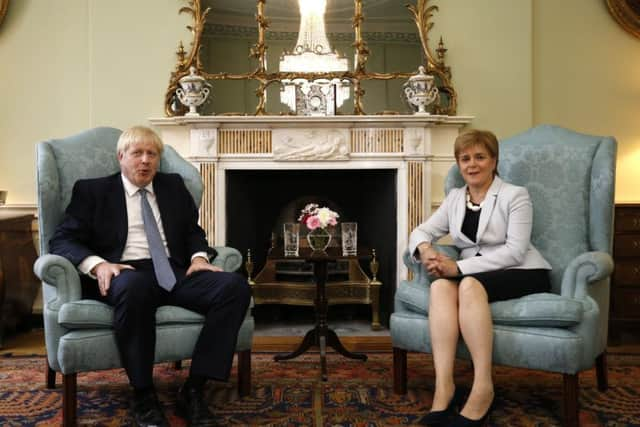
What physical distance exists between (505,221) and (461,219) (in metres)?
0.18

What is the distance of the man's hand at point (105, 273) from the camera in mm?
2262

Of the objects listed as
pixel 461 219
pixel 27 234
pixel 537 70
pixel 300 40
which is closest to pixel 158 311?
pixel 461 219

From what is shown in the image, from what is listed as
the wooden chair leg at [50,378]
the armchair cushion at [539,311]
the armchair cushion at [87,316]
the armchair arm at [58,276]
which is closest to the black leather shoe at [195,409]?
the armchair cushion at [87,316]

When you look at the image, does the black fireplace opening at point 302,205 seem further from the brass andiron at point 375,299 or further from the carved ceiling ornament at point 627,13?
the carved ceiling ornament at point 627,13

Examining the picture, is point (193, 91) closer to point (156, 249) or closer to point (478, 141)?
point (156, 249)

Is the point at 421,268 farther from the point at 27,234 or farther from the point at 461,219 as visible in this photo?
the point at 27,234

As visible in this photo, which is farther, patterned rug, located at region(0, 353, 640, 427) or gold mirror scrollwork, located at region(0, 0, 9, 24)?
gold mirror scrollwork, located at region(0, 0, 9, 24)

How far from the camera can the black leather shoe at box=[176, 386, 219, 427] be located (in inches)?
86.2

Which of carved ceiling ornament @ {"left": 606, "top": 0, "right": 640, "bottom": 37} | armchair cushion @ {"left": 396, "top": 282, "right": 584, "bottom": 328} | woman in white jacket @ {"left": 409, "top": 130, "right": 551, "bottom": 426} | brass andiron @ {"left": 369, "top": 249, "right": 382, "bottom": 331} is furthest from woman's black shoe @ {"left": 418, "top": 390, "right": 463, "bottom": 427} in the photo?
carved ceiling ornament @ {"left": 606, "top": 0, "right": 640, "bottom": 37}

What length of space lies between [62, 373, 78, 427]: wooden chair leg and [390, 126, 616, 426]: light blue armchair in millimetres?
1218

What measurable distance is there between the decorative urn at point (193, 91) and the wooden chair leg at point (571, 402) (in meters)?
2.39

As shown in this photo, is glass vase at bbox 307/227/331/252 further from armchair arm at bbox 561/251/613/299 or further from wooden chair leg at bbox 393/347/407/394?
armchair arm at bbox 561/251/613/299

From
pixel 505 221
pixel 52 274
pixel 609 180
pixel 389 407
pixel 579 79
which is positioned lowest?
pixel 389 407

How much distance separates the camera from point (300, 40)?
3.76 metres
